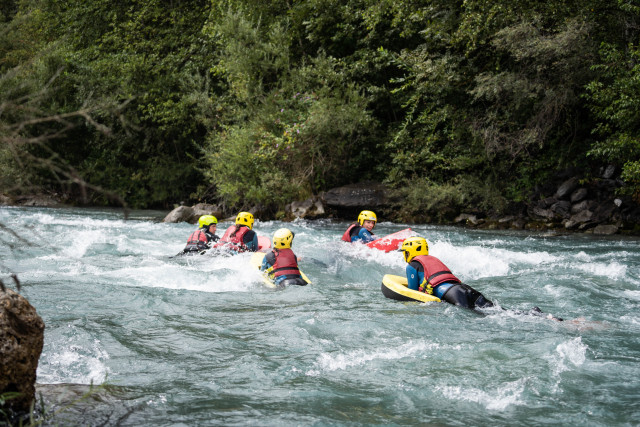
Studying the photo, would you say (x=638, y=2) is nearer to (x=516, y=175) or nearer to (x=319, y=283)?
(x=516, y=175)

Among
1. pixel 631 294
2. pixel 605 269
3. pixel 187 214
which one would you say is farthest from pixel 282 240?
pixel 187 214

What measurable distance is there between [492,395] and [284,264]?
4410mm

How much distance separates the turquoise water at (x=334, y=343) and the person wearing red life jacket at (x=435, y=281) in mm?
170

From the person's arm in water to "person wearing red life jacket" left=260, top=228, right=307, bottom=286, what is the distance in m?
2.84

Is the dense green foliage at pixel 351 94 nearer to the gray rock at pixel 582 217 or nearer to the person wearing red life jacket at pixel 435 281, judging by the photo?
the gray rock at pixel 582 217

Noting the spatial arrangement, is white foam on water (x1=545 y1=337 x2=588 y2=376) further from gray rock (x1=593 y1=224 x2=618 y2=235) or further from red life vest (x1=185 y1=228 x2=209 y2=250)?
gray rock (x1=593 y1=224 x2=618 y2=235)

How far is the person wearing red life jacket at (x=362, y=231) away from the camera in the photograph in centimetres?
1095

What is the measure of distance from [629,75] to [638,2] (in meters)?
1.53

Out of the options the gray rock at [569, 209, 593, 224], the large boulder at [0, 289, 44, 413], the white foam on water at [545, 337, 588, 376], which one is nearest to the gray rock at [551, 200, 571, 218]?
the gray rock at [569, 209, 593, 224]

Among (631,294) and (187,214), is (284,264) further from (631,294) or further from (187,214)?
(187,214)

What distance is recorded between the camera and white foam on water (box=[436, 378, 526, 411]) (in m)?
3.94

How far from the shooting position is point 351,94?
17.2 metres

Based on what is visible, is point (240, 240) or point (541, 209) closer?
point (240, 240)

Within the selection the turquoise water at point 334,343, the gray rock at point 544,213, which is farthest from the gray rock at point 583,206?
the turquoise water at point 334,343
